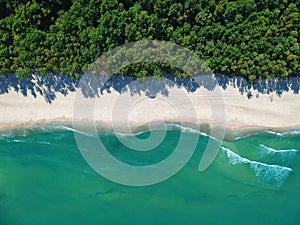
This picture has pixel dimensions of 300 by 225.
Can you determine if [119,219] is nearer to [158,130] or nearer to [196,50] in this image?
[158,130]

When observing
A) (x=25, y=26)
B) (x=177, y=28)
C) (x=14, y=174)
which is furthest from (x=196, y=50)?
(x=14, y=174)

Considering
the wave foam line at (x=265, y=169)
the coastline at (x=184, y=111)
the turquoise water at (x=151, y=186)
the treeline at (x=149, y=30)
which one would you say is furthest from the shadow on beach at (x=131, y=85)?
the wave foam line at (x=265, y=169)

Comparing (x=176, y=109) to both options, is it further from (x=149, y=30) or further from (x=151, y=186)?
(x=149, y=30)

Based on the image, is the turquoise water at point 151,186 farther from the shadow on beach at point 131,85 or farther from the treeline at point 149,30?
the treeline at point 149,30

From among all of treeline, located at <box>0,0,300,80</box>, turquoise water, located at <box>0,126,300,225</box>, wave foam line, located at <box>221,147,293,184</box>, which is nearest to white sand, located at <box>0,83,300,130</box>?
turquoise water, located at <box>0,126,300,225</box>

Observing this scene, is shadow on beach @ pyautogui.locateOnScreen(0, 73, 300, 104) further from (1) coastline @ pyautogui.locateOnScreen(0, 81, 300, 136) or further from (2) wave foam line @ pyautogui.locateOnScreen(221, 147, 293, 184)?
(2) wave foam line @ pyautogui.locateOnScreen(221, 147, 293, 184)
